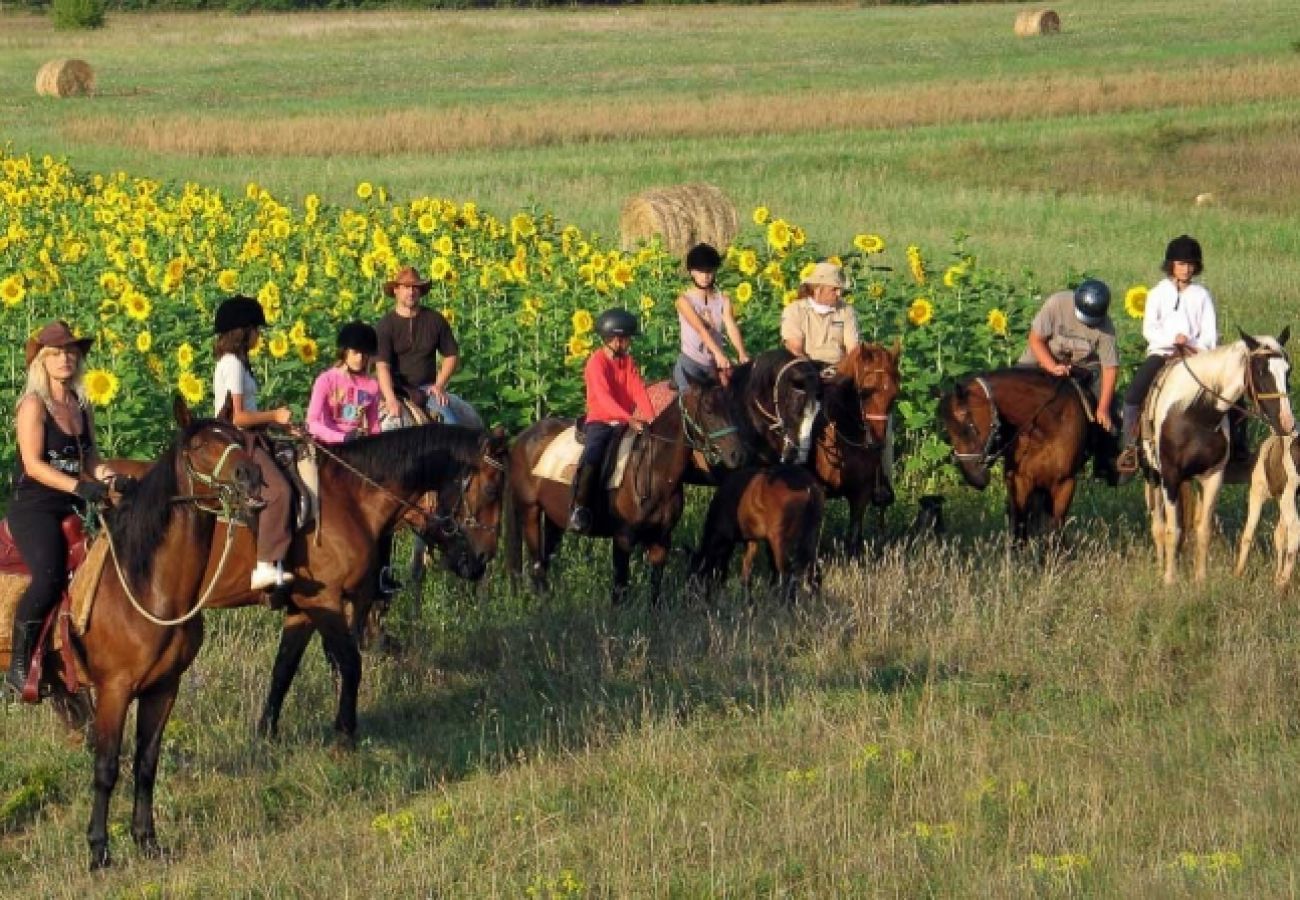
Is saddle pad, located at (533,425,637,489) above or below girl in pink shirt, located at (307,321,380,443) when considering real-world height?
below

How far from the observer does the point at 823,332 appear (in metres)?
15.8

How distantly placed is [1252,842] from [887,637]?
4.14 metres

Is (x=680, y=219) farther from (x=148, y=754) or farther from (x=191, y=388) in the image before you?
(x=148, y=754)

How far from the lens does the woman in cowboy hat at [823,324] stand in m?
15.8

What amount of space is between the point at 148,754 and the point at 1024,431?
8.05 m

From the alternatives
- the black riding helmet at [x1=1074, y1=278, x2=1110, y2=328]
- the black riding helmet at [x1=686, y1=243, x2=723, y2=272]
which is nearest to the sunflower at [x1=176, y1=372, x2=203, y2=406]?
the black riding helmet at [x1=686, y1=243, x2=723, y2=272]

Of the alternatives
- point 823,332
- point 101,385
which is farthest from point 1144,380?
point 101,385

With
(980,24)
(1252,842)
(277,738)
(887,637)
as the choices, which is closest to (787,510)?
(887,637)

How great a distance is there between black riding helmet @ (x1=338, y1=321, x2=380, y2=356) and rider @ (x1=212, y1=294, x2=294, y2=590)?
1.16 metres

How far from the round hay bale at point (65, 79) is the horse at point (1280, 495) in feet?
174

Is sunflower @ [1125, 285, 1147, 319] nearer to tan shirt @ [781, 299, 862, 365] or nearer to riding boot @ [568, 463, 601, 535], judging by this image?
tan shirt @ [781, 299, 862, 365]

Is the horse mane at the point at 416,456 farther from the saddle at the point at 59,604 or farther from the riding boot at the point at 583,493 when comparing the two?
the riding boot at the point at 583,493

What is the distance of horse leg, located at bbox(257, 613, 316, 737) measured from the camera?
11.8 metres

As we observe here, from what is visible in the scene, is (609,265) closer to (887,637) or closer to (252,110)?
(887,637)
